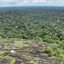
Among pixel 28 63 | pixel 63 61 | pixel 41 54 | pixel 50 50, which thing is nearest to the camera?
pixel 28 63

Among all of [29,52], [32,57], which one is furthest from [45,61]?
[29,52]

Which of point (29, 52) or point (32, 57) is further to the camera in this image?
point (29, 52)

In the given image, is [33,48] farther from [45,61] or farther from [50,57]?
[45,61]

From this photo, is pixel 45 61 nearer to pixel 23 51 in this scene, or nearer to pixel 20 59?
pixel 20 59

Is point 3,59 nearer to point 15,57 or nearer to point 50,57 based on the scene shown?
point 15,57

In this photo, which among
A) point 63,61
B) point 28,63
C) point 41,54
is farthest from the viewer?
point 41,54

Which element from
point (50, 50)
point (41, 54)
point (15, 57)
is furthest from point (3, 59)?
point (50, 50)

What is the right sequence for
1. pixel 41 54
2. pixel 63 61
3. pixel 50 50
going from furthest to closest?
pixel 50 50 → pixel 41 54 → pixel 63 61

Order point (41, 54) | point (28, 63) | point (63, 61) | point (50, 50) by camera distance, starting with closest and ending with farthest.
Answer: point (28, 63) → point (63, 61) → point (41, 54) → point (50, 50)

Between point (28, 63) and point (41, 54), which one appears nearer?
point (28, 63)
